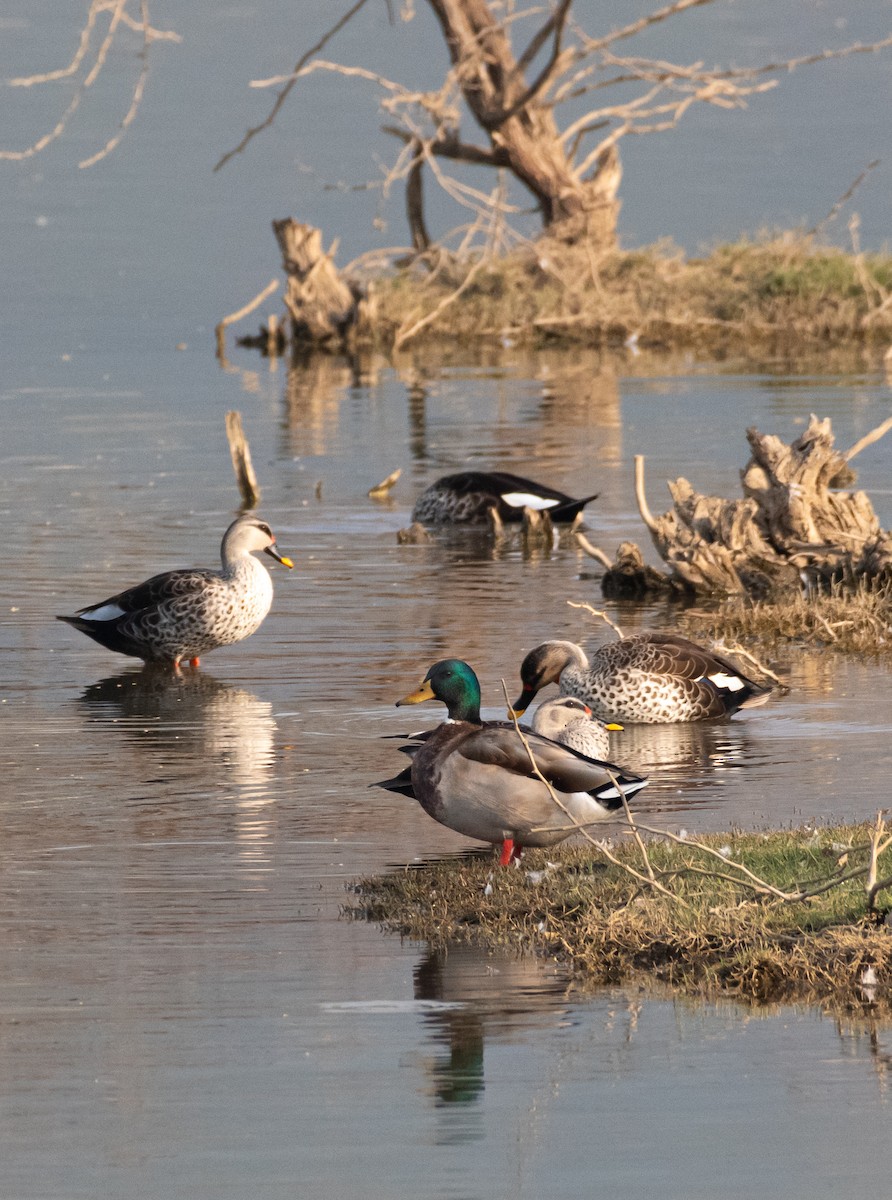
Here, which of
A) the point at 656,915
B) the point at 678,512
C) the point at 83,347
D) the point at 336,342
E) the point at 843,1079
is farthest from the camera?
the point at 83,347

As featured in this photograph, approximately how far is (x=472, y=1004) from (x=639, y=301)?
40507mm

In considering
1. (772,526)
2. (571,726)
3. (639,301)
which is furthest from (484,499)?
(639,301)

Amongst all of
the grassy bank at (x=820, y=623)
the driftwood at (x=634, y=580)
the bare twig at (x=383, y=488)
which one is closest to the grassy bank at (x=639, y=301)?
the bare twig at (x=383, y=488)

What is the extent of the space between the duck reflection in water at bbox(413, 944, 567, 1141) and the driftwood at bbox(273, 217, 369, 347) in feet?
119

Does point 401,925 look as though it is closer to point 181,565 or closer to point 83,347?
point 181,565

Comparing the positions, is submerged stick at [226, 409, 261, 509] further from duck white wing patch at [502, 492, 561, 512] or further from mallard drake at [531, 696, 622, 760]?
mallard drake at [531, 696, 622, 760]

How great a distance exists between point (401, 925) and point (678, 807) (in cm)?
243

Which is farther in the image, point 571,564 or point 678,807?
point 571,564

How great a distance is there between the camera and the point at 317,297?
153ft

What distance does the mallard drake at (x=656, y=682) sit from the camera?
43.4 ft

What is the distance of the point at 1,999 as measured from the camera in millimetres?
8289

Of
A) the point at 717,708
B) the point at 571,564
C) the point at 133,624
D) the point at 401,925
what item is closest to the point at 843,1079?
the point at 401,925

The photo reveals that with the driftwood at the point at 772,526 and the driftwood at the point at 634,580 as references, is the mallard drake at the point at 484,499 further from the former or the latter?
the driftwood at the point at 772,526

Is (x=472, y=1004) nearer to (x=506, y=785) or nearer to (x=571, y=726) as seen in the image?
(x=506, y=785)
